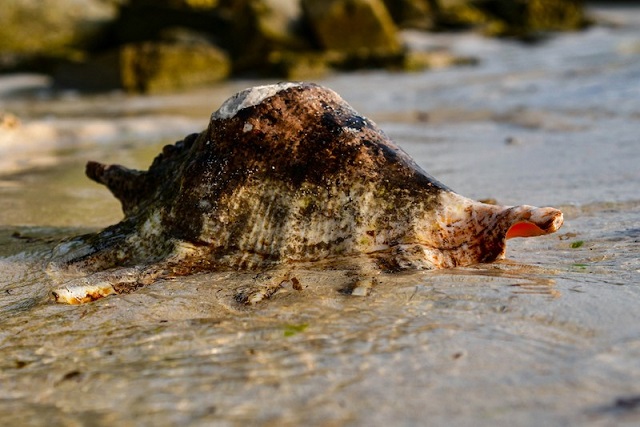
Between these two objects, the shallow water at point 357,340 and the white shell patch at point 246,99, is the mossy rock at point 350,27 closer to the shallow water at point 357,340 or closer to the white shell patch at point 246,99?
the shallow water at point 357,340

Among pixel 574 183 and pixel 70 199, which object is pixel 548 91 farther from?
pixel 70 199

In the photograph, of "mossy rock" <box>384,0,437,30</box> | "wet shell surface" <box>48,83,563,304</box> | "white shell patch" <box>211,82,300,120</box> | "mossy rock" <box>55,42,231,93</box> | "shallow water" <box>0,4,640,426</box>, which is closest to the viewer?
"shallow water" <box>0,4,640,426</box>

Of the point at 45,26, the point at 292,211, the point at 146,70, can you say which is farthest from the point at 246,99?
the point at 45,26

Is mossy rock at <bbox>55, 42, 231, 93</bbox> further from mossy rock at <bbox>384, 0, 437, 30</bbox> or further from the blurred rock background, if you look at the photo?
mossy rock at <bbox>384, 0, 437, 30</bbox>

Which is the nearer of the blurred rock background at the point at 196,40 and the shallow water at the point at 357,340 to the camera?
the shallow water at the point at 357,340

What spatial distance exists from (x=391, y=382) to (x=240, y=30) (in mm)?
16492

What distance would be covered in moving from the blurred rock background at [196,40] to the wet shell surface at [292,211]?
37.7 ft

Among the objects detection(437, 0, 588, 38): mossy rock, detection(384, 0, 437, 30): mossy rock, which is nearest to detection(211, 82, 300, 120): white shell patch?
detection(384, 0, 437, 30): mossy rock

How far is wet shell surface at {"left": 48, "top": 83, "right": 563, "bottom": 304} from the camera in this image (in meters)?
2.85

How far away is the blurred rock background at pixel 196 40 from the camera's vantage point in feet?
48.6

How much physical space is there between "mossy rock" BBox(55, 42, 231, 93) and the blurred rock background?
19 millimetres

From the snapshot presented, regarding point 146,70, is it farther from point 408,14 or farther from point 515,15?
point 515,15

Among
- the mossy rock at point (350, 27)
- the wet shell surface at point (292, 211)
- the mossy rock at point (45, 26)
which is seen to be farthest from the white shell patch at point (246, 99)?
the mossy rock at point (45, 26)

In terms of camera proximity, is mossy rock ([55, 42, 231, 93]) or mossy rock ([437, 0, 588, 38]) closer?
mossy rock ([55, 42, 231, 93])
